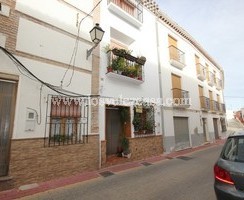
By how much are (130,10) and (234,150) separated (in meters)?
9.77

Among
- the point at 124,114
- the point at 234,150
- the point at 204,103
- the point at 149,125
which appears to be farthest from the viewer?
the point at 204,103

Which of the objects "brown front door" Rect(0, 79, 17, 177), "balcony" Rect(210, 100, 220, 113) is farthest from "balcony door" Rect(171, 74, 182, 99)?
"brown front door" Rect(0, 79, 17, 177)

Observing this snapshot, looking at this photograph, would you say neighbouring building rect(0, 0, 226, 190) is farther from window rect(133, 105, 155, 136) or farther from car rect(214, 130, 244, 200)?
car rect(214, 130, 244, 200)

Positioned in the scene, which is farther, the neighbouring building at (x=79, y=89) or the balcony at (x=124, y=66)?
the balcony at (x=124, y=66)

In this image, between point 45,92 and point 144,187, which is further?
point 45,92

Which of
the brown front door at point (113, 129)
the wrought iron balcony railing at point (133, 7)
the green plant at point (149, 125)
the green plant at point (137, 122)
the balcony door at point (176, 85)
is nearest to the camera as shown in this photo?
the brown front door at point (113, 129)

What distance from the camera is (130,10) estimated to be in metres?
10.6

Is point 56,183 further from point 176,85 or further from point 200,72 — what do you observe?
point 200,72

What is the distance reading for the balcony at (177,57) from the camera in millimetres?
12571

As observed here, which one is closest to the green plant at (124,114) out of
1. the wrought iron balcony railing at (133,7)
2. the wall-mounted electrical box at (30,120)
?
the wall-mounted electrical box at (30,120)

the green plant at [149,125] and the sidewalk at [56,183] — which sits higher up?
the green plant at [149,125]

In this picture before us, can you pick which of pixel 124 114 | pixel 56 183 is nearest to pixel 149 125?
pixel 124 114

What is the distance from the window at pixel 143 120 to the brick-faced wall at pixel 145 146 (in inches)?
13.6

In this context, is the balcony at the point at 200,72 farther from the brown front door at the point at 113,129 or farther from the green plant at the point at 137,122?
the brown front door at the point at 113,129
